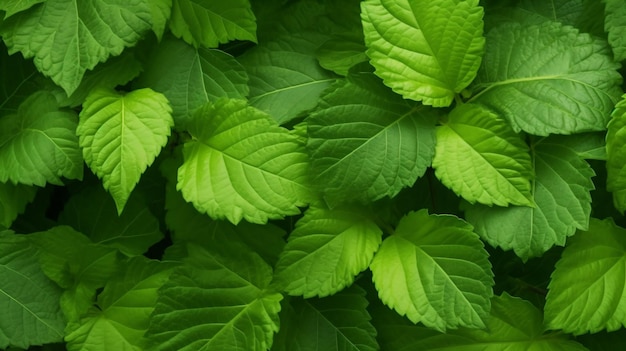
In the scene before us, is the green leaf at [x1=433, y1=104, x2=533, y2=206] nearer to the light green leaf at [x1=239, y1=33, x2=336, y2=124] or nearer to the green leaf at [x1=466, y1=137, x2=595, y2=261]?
the green leaf at [x1=466, y1=137, x2=595, y2=261]

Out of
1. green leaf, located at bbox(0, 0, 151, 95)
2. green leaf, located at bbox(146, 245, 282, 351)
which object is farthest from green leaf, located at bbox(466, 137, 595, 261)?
green leaf, located at bbox(0, 0, 151, 95)

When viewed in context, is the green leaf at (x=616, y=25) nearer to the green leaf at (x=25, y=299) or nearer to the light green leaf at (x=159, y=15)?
the light green leaf at (x=159, y=15)

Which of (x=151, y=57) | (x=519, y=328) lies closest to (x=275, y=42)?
(x=151, y=57)

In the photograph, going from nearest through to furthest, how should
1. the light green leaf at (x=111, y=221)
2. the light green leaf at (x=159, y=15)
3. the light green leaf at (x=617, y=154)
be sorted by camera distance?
1. the light green leaf at (x=617, y=154)
2. the light green leaf at (x=159, y=15)
3. the light green leaf at (x=111, y=221)

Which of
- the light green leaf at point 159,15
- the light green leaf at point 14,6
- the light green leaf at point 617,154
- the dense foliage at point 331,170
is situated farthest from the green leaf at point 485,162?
the light green leaf at point 14,6

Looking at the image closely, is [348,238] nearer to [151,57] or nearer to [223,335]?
[223,335]
